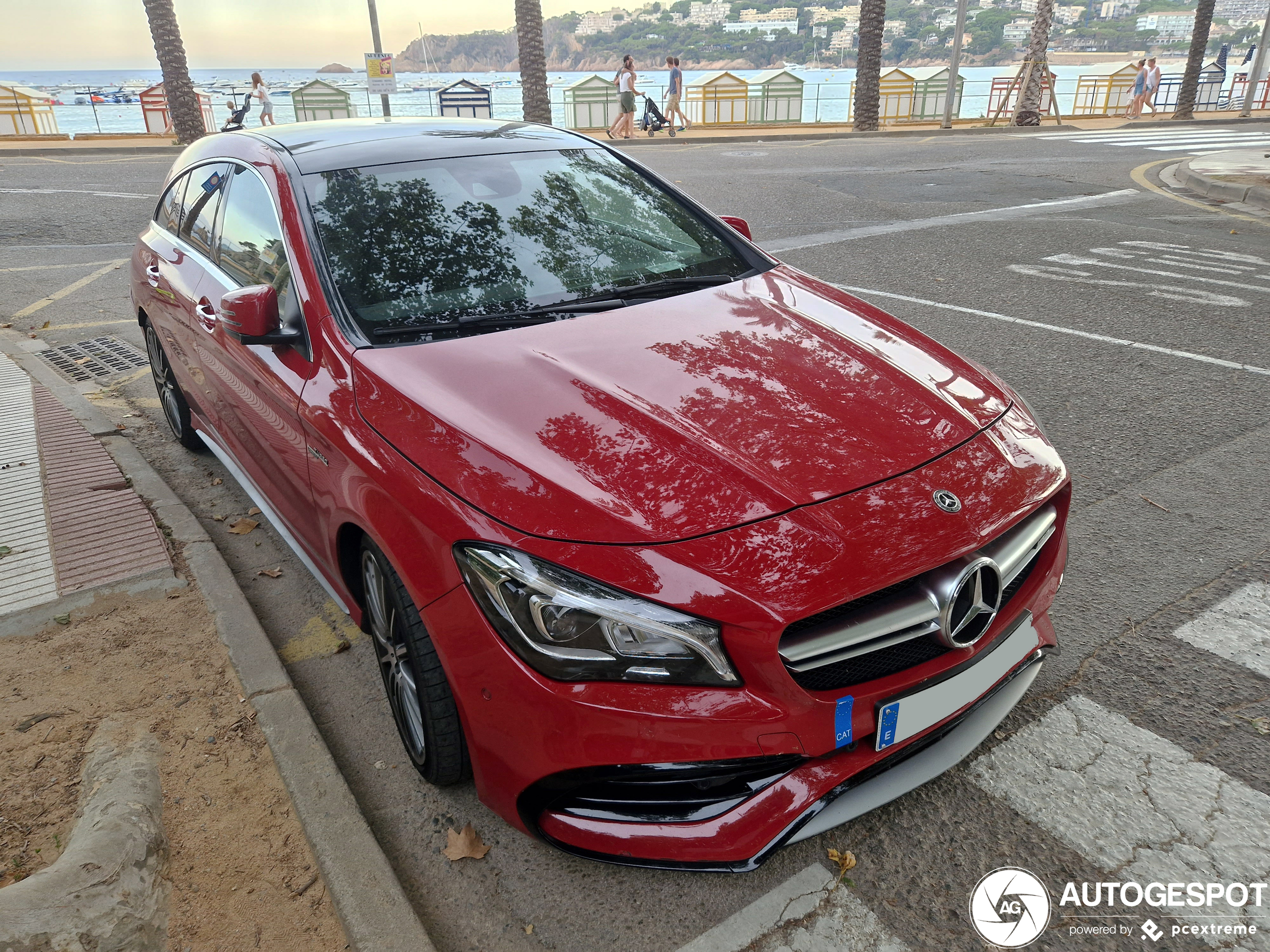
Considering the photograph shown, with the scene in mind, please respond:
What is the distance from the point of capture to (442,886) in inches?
88.2

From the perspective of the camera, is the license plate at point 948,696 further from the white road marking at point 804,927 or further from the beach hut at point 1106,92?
the beach hut at point 1106,92

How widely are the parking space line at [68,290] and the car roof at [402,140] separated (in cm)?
557

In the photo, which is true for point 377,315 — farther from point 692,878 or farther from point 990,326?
point 990,326

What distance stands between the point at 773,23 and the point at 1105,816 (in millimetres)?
65494

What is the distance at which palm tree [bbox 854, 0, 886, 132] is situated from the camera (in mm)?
21516

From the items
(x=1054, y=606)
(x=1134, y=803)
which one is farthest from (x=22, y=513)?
(x=1134, y=803)

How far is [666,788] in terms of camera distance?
1.91m

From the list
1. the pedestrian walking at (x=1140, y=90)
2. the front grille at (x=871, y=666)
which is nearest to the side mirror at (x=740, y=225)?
the front grille at (x=871, y=666)

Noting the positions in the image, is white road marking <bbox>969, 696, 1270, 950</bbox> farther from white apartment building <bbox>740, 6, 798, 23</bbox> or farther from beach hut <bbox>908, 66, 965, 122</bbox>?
white apartment building <bbox>740, 6, 798, 23</bbox>

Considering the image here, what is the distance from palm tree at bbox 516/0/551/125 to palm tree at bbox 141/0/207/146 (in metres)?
7.50

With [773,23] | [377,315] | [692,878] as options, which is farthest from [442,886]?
[773,23]

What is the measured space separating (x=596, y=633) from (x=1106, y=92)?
115ft

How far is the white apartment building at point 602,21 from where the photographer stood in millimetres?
63469

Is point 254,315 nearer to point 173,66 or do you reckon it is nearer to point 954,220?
point 954,220
